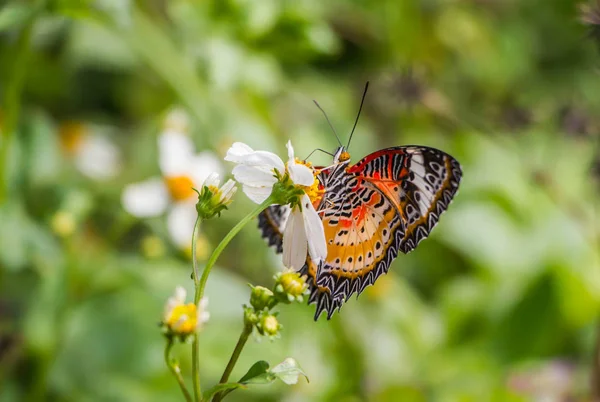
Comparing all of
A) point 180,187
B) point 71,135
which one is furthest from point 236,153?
point 71,135

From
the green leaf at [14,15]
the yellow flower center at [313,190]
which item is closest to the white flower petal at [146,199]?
the green leaf at [14,15]

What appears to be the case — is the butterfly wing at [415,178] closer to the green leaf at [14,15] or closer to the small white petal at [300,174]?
the small white petal at [300,174]

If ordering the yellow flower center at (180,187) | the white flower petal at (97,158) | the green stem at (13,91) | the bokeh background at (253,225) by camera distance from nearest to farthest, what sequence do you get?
the green stem at (13,91), the bokeh background at (253,225), the yellow flower center at (180,187), the white flower petal at (97,158)

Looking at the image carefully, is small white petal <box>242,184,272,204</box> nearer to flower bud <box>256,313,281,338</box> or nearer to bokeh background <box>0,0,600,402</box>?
flower bud <box>256,313,281,338</box>

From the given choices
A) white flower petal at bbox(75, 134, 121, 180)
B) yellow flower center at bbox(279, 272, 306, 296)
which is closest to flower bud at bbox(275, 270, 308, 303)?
yellow flower center at bbox(279, 272, 306, 296)

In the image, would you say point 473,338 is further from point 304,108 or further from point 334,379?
point 304,108

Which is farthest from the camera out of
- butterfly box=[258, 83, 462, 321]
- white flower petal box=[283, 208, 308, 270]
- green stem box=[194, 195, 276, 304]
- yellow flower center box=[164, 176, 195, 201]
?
yellow flower center box=[164, 176, 195, 201]
